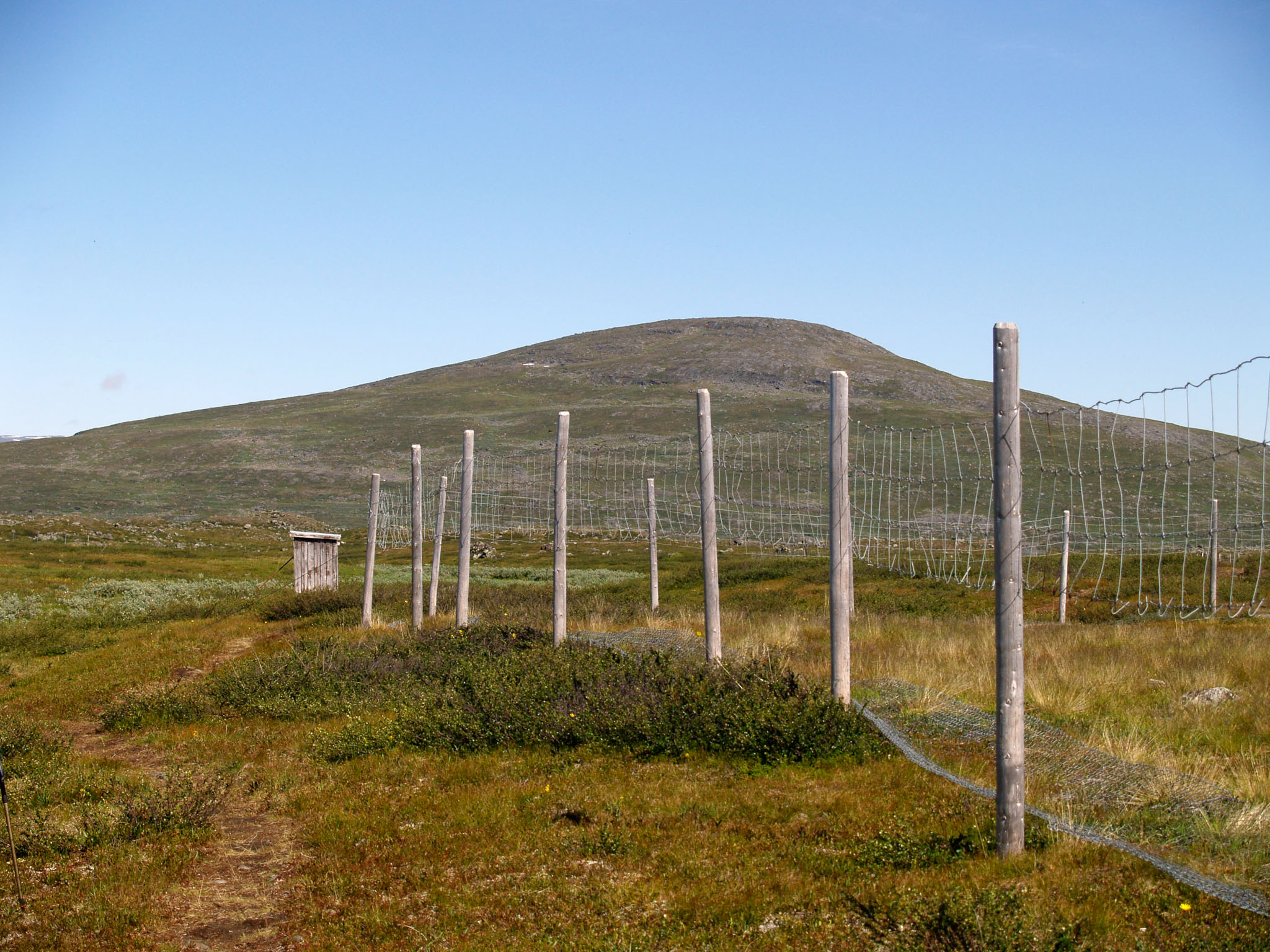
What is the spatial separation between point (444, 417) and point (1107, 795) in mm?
128982

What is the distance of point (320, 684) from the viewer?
11.8 meters

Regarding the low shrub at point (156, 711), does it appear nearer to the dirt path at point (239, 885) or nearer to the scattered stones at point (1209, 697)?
the dirt path at point (239, 885)

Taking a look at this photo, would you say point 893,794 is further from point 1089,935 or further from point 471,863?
point 471,863

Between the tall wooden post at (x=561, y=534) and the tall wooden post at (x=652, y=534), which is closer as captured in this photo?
the tall wooden post at (x=561, y=534)

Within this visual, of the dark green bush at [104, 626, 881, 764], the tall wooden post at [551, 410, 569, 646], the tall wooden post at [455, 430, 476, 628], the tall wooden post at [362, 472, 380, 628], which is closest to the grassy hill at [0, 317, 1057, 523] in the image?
the tall wooden post at [362, 472, 380, 628]

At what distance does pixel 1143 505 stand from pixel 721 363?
317 ft

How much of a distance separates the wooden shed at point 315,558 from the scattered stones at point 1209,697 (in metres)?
Result: 21.6

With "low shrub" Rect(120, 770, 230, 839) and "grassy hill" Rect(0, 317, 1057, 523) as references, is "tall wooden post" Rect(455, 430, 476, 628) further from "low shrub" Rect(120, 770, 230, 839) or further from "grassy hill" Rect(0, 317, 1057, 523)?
"grassy hill" Rect(0, 317, 1057, 523)

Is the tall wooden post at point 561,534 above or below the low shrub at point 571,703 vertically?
above

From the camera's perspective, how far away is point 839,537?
835 centimetres

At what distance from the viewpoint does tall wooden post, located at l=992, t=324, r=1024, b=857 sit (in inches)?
209

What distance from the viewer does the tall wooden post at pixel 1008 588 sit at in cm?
530

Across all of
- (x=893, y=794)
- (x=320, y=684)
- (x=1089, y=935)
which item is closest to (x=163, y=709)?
(x=320, y=684)

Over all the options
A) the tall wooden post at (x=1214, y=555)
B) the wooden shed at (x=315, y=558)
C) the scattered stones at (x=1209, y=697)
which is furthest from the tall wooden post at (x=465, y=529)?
the wooden shed at (x=315, y=558)
